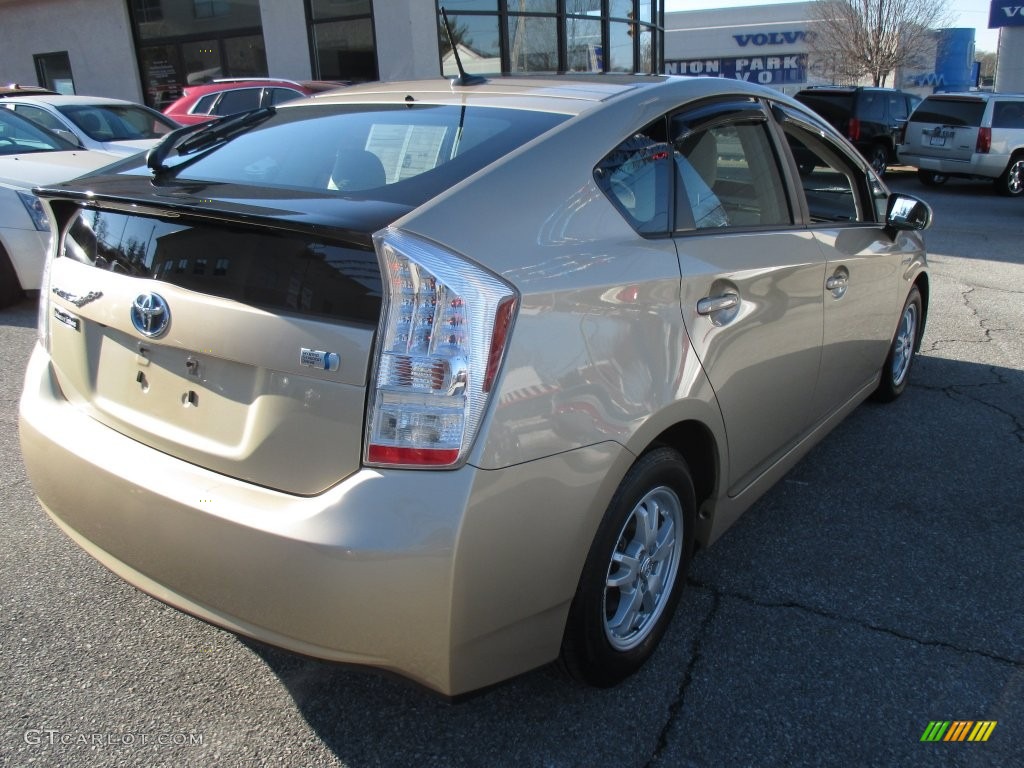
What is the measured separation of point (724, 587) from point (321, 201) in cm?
195

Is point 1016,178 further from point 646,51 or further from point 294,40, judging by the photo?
point 294,40

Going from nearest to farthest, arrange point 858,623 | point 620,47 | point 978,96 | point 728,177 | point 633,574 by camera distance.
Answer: point 633,574, point 858,623, point 728,177, point 978,96, point 620,47

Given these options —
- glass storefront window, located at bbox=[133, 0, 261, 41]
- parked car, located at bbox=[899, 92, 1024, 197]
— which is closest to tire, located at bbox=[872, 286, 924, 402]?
parked car, located at bbox=[899, 92, 1024, 197]

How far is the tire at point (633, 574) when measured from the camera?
2201 millimetres

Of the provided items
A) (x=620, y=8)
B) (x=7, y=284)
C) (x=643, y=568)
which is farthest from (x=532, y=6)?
(x=643, y=568)

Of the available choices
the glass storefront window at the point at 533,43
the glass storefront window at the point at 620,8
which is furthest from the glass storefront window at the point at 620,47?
the glass storefront window at the point at 533,43

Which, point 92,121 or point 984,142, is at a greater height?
point 92,121

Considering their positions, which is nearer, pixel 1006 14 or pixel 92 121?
pixel 92 121

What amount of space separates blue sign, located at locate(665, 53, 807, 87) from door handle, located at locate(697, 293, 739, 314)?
153 feet

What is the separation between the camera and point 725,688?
249 cm

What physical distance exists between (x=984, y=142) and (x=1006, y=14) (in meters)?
13.8

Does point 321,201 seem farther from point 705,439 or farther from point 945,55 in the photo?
point 945,55

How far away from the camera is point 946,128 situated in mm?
15430

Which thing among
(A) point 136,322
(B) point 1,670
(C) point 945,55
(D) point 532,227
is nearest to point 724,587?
(D) point 532,227
